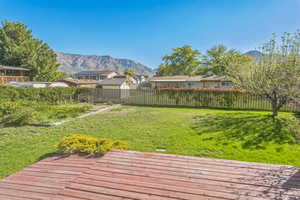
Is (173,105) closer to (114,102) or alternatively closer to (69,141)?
(114,102)

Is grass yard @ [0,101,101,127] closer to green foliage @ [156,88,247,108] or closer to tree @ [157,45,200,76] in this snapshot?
green foliage @ [156,88,247,108]

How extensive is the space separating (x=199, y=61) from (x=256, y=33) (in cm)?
2773

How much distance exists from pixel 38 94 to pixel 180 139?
39.3ft

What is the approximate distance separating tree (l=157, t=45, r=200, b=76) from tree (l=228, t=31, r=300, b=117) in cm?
3402

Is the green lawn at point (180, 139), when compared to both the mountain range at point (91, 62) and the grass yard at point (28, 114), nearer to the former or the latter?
the grass yard at point (28, 114)

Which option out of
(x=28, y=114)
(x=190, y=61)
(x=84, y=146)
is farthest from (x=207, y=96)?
(x=190, y=61)

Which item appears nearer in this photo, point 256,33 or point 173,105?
point 173,105

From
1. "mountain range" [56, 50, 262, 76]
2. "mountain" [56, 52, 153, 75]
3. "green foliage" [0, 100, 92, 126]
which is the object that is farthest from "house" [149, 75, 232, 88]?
"mountain" [56, 52, 153, 75]

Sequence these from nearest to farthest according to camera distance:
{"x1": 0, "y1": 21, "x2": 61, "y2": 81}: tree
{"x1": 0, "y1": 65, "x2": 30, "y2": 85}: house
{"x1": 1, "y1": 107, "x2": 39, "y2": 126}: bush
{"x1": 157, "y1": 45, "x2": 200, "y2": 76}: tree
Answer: {"x1": 1, "y1": 107, "x2": 39, "y2": 126}: bush
{"x1": 0, "y1": 65, "x2": 30, "y2": 85}: house
{"x1": 0, "y1": 21, "x2": 61, "y2": 81}: tree
{"x1": 157, "y1": 45, "x2": 200, "y2": 76}: tree

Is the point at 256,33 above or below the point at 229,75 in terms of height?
above

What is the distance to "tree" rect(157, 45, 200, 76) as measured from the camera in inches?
1551

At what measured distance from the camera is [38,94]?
1204 centimetres

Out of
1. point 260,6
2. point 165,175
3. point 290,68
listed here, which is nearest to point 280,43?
point 290,68

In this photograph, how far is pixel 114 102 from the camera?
522 inches
